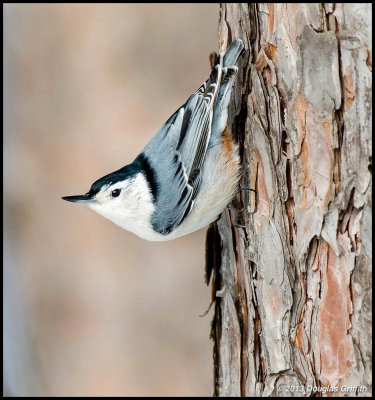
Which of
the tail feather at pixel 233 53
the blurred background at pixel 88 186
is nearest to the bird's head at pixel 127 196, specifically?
the tail feather at pixel 233 53

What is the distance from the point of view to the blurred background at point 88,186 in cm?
266

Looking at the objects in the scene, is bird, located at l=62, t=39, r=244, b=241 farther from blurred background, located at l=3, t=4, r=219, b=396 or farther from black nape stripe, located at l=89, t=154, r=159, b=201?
blurred background, located at l=3, t=4, r=219, b=396

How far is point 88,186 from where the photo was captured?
2762 millimetres

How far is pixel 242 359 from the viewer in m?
1.95

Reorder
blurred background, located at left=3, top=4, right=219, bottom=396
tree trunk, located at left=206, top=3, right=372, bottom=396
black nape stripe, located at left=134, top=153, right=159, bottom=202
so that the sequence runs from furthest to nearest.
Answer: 1. blurred background, located at left=3, top=4, right=219, bottom=396
2. black nape stripe, located at left=134, top=153, right=159, bottom=202
3. tree trunk, located at left=206, top=3, right=372, bottom=396

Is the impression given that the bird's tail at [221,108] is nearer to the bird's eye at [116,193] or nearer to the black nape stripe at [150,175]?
the black nape stripe at [150,175]

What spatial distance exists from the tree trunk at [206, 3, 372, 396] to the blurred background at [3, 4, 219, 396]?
77cm

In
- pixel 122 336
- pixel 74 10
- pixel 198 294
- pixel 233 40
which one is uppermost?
pixel 74 10

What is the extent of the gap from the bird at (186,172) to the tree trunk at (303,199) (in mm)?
55

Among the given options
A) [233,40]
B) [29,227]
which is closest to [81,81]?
[29,227]

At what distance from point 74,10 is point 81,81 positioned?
1.01ft

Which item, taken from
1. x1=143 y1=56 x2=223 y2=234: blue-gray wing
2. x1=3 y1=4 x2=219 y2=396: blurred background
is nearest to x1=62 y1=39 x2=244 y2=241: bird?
x1=143 y1=56 x2=223 y2=234: blue-gray wing

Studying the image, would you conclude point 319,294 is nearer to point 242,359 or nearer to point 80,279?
point 242,359

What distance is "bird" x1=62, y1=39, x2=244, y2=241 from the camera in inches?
74.2
